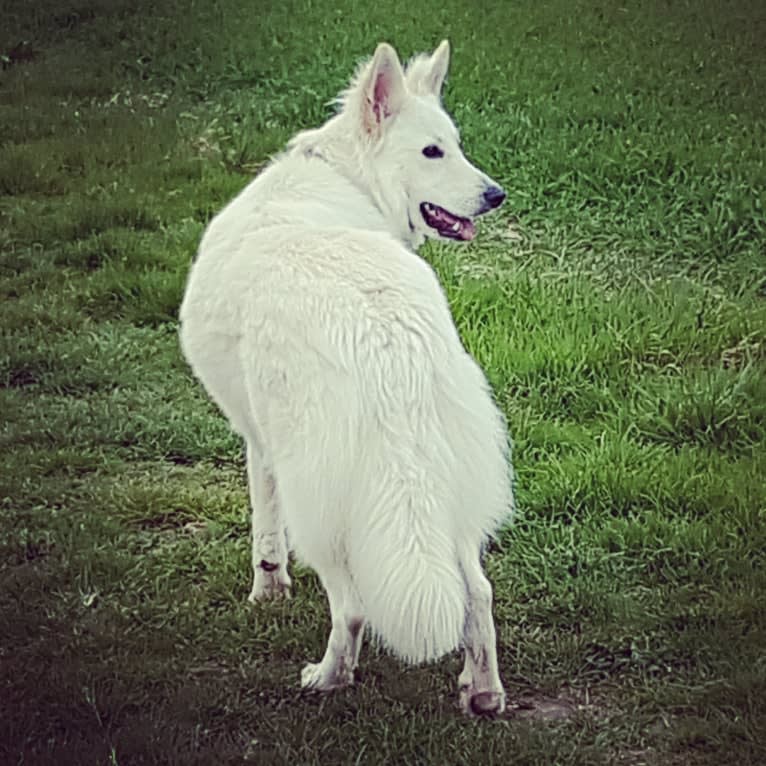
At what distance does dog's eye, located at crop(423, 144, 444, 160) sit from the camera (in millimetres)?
4012

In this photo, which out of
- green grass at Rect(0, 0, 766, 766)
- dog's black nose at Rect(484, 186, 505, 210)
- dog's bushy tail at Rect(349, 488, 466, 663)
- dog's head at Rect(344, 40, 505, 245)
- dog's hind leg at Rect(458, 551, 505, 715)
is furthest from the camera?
dog's black nose at Rect(484, 186, 505, 210)

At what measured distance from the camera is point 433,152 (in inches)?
158

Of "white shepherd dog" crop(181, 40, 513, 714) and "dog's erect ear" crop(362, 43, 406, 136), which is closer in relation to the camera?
"white shepherd dog" crop(181, 40, 513, 714)

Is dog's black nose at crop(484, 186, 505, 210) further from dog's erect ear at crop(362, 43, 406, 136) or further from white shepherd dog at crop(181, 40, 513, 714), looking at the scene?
white shepherd dog at crop(181, 40, 513, 714)

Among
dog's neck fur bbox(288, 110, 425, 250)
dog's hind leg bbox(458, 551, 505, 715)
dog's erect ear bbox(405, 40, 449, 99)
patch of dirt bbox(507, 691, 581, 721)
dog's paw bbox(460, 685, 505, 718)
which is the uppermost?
dog's erect ear bbox(405, 40, 449, 99)

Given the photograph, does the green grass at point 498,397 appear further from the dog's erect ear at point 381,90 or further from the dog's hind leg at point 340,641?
the dog's erect ear at point 381,90

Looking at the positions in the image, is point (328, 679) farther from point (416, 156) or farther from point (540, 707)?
point (416, 156)

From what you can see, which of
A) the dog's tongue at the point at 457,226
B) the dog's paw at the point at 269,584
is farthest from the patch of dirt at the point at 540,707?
the dog's tongue at the point at 457,226

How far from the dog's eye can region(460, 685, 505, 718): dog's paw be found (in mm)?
1634

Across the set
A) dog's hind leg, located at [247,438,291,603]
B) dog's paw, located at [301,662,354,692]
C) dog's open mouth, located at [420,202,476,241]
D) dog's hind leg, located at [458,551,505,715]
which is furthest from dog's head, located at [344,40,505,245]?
dog's paw, located at [301,662,354,692]

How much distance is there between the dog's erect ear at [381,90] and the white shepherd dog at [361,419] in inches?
Answer: 16.7

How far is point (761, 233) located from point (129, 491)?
134 inches

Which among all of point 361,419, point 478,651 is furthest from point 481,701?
point 361,419

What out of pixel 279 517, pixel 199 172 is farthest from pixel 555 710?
pixel 199 172
